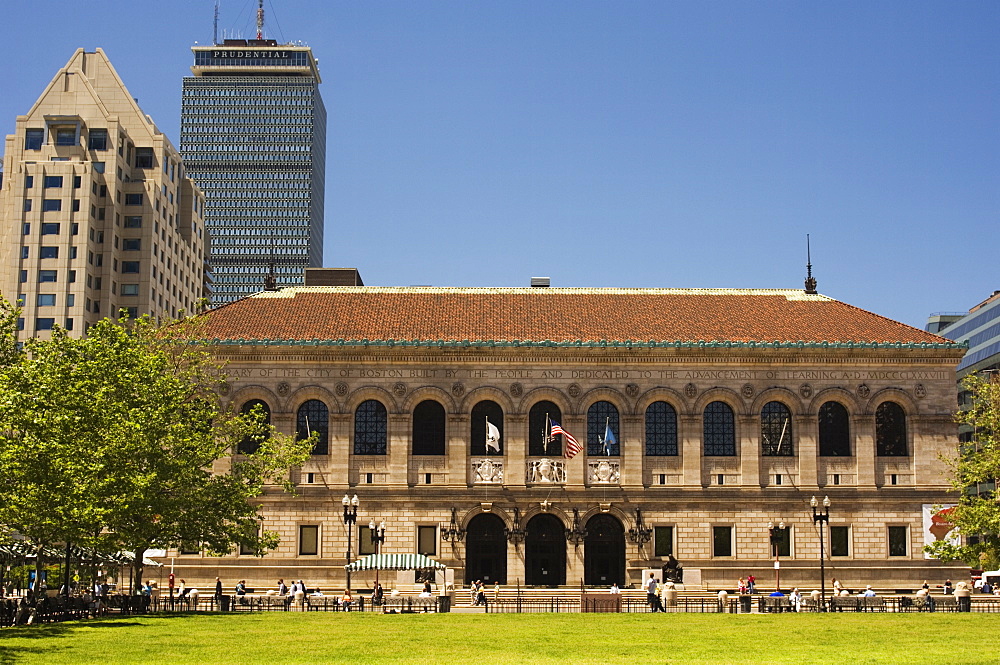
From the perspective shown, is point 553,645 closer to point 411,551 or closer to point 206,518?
point 206,518

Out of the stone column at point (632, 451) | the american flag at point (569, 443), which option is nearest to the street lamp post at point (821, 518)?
the stone column at point (632, 451)

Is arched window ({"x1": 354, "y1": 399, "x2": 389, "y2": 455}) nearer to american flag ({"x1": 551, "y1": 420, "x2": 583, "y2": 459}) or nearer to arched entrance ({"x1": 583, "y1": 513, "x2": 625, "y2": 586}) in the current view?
american flag ({"x1": 551, "y1": 420, "x2": 583, "y2": 459})

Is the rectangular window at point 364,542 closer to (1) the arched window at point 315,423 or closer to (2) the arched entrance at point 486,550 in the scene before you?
(1) the arched window at point 315,423

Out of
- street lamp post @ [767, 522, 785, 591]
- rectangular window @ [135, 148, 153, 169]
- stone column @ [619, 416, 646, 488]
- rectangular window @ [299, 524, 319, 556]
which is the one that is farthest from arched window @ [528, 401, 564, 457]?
rectangular window @ [135, 148, 153, 169]

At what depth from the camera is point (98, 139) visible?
116562mm

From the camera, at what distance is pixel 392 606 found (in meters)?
46.8

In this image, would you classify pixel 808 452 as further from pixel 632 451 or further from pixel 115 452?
pixel 115 452

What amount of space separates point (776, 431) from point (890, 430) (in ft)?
19.9

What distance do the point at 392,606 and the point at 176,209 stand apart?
309 ft

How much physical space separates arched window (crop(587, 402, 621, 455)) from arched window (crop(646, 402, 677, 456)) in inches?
67.7

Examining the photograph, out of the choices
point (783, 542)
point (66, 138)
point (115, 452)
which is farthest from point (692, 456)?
point (66, 138)

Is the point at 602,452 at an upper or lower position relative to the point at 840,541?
upper

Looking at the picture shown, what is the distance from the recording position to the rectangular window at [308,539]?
200 feet

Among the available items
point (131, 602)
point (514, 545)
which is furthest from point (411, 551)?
point (131, 602)
